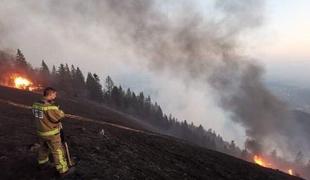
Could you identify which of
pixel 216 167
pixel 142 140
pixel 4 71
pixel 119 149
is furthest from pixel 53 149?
pixel 4 71

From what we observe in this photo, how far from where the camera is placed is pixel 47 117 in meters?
15.8

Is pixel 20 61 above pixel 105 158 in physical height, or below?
above

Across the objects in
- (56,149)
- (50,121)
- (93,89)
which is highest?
(93,89)

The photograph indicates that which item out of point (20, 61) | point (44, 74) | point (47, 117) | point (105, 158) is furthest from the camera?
point (44, 74)

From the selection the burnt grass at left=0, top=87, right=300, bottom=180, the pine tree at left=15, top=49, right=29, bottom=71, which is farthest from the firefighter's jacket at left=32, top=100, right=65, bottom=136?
the pine tree at left=15, top=49, right=29, bottom=71

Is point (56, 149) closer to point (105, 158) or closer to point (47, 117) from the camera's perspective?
point (47, 117)

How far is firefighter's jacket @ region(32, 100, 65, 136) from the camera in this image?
15711 mm

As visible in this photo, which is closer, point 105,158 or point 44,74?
point 105,158

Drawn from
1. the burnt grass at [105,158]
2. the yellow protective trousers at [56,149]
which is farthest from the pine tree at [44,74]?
the yellow protective trousers at [56,149]

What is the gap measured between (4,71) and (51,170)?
106 metres

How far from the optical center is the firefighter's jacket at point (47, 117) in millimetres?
15711

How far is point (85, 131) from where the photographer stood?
Result: 26281mm

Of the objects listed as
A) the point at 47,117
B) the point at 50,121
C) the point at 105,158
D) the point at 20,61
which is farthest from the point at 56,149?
the point at 20,61

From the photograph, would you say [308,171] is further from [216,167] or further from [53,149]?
[53,149]
